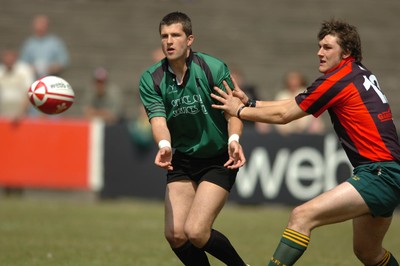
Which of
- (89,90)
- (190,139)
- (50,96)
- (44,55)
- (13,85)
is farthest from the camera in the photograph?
(44,55)

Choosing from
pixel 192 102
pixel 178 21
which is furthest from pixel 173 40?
pixel 192 102

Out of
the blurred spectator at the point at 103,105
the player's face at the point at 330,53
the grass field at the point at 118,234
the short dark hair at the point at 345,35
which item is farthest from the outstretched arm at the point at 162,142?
the blurred spectator at the point at 103,105

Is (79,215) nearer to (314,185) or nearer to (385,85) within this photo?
(314,185)

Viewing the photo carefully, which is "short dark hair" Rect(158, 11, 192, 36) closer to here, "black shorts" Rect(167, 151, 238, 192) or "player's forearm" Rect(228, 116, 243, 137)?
"player's forearm" Rect(228, 116, 243, 137)

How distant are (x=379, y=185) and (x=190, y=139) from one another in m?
1.78

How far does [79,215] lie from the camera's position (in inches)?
535

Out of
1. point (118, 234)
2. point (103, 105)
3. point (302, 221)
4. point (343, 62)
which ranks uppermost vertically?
point (343, 62)

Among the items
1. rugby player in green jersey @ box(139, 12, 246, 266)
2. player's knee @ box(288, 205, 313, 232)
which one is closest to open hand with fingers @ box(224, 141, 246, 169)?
rugby player in green jersey @ box(139, 12, 246, 266)

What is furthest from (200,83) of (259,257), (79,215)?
(79,215)

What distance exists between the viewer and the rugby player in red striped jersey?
6738 millimetres

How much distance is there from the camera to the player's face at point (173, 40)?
24.7 ft

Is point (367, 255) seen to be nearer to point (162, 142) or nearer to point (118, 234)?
point (162, 142)

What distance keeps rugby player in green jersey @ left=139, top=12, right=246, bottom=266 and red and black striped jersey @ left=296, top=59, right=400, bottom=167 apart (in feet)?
2.79

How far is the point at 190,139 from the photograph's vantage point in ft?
25.5
